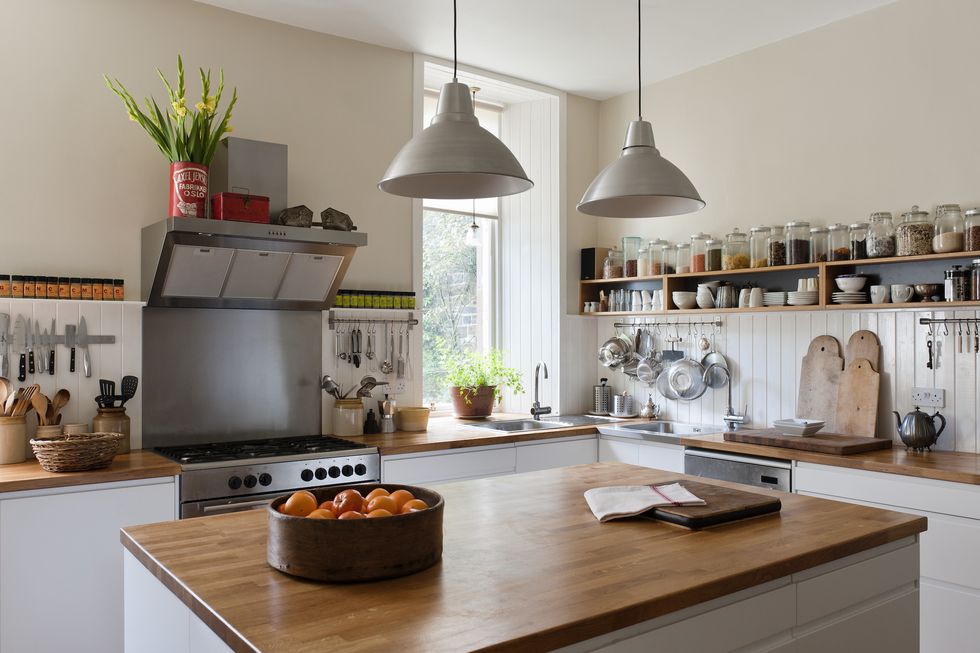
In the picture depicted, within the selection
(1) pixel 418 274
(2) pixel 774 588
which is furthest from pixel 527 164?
(2) pixel 774 588

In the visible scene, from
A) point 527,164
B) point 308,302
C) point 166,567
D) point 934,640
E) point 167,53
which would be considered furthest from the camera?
point 527,164

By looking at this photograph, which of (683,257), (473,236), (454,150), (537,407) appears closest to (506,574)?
(454,150)

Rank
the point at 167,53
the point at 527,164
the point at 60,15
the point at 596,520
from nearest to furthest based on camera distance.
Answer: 1. the point at 596,520
2. the point at 60,15
3. the point at 167,53
4. the point at 527,164

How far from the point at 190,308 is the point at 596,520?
250cm

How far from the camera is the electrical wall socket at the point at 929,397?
3582mm

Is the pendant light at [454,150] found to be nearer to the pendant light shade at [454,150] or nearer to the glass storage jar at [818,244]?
the pendant light shade at [454,150]

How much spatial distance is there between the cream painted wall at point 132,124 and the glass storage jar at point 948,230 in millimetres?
2849

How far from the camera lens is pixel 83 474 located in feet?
9.45

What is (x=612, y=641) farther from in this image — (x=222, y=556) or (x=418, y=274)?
(x=418, y=274)

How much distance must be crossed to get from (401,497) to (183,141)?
237 cm

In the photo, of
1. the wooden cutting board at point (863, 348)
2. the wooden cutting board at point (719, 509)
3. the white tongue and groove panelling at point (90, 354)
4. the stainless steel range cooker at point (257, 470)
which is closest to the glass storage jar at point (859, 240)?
the wooden cutting board at point (863, 348)

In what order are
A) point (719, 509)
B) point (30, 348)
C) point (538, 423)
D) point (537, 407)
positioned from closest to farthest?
point (719, 509)
point (30, 348)
point (538, 423)
point (537, 407)

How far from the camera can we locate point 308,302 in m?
4.02

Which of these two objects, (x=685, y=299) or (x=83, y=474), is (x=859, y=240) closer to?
(x=685, y=299)
